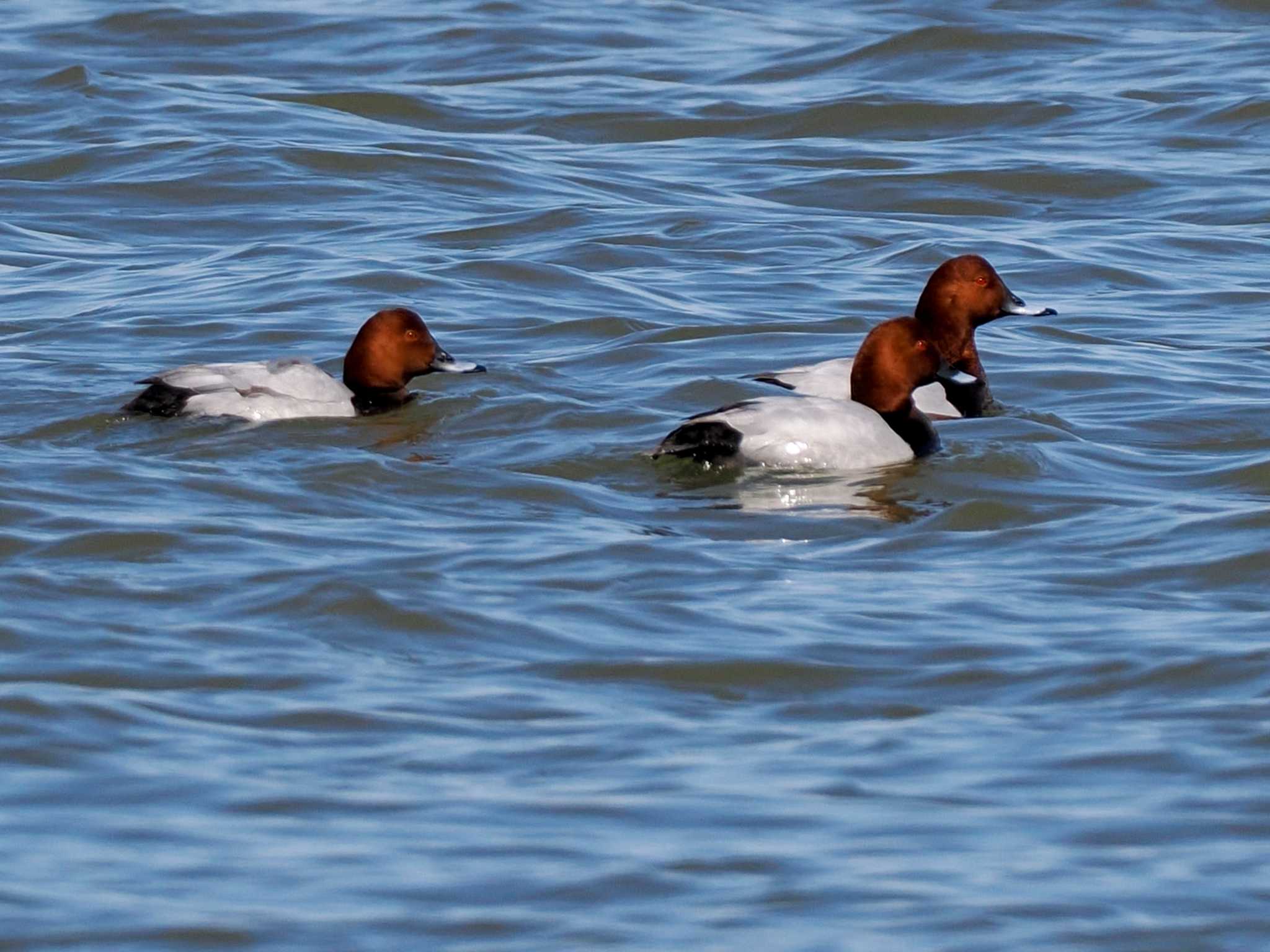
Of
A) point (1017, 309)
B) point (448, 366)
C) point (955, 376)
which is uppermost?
point (448, 366)

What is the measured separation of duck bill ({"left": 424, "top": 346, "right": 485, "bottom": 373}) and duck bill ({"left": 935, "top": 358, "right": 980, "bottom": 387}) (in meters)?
1.78

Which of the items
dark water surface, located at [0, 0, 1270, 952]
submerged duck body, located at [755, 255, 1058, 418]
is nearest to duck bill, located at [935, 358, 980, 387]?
submerged duck body, located at [755, 255, 1058, 418]

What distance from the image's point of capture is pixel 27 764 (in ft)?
16.8

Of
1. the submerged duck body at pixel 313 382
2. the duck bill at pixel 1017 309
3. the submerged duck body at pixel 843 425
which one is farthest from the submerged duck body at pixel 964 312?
the submerged duck body at pixel 313 382

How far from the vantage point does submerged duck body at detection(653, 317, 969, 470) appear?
793cm

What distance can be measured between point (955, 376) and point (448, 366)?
1996mm

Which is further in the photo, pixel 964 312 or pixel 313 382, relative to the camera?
pixel 964 312

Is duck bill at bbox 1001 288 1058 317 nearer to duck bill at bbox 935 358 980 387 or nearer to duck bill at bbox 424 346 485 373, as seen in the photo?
duck bill at bbox 935 358 980 387

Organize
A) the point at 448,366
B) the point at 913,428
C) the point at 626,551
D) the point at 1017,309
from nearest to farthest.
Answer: the point at 626,551 → the point at 913,428 → the point at 448,366 → the point at 1017,309

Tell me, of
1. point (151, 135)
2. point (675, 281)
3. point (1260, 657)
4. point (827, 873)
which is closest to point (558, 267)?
point (675, 281)

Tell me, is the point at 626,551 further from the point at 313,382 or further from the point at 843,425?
the point at 313,382

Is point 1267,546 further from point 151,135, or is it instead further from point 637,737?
point 151,135

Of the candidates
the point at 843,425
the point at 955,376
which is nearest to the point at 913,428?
the point at 843,425

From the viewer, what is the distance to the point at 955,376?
372 inches
